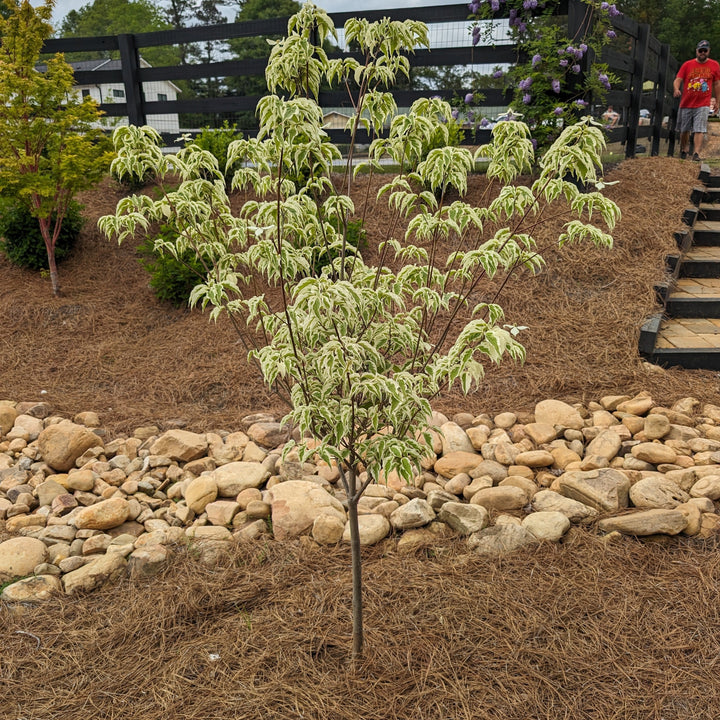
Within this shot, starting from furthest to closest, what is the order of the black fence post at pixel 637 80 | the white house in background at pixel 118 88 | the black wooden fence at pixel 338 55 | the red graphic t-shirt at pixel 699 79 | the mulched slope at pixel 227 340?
the white house in background at pixel 118 88 → the red graphic t-shirt at pixel 699 79 → the black fence post at pixel 637 80 → the black wooden fence at pixel 338 55 → the mulched slope at pixel 227 340

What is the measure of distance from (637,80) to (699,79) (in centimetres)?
112

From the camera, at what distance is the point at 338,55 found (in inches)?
298

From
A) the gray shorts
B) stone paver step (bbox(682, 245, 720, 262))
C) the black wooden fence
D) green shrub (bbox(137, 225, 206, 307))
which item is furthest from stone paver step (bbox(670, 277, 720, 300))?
the gray shorts

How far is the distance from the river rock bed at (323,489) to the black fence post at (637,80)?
6.22m

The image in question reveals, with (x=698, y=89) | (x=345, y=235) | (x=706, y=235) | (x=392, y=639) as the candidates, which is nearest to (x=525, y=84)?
(x=706, y=235)

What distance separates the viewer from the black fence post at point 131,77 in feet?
29.1

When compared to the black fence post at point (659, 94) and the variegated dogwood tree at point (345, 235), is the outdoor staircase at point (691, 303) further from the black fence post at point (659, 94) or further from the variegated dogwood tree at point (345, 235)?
the black fence post at point (659, 94)

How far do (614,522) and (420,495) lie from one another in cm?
97

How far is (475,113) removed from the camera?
280 inches

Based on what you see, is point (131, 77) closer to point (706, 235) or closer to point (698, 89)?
point (706, 235)

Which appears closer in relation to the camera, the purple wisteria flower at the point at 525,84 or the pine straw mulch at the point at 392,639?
the pine straw mulch at the point at 392,639

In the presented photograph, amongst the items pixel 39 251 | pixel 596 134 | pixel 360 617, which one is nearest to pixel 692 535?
pixel 360 617

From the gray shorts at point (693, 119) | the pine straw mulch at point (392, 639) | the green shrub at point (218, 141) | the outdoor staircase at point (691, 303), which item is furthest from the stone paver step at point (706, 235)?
the green shrub at point (218, 141)

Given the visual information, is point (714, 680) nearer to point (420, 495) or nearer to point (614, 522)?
point (614, 522)
